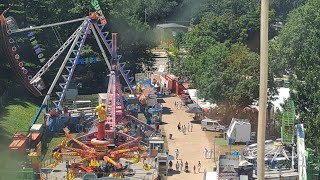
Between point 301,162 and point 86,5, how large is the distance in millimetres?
32647

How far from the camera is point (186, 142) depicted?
42.6 meters

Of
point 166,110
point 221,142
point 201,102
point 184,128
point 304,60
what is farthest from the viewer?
point 166,110

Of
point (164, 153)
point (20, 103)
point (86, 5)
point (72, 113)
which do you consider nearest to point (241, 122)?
point (164, 153)

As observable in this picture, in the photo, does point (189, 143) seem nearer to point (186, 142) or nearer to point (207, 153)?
point (186, 142)

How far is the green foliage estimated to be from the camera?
36625 mm

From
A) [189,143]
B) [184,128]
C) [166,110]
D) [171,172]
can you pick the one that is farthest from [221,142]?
[166,110]

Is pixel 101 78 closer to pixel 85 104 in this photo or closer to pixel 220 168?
pixel 85 104

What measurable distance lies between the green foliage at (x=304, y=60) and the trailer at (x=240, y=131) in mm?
4141

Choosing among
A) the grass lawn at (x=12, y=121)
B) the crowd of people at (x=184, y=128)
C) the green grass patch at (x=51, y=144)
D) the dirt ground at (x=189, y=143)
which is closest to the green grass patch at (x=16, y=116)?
the grass lawn at (x=12, y=121)

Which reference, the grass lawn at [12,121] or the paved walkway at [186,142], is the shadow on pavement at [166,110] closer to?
the paved walkway at [186,142]

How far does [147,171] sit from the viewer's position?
3412cm

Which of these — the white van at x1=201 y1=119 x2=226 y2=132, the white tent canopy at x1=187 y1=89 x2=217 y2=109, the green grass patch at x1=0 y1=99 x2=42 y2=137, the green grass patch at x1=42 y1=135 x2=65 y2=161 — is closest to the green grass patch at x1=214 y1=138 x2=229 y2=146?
the white van at x1=201 y1=119 x2=226 y2=132

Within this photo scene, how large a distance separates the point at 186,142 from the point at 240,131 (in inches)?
154

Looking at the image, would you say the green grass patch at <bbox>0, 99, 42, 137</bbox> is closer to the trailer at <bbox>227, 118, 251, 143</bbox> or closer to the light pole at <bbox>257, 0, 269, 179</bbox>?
the trailer at <bbox>227, 118, 251, 143</bbox>
